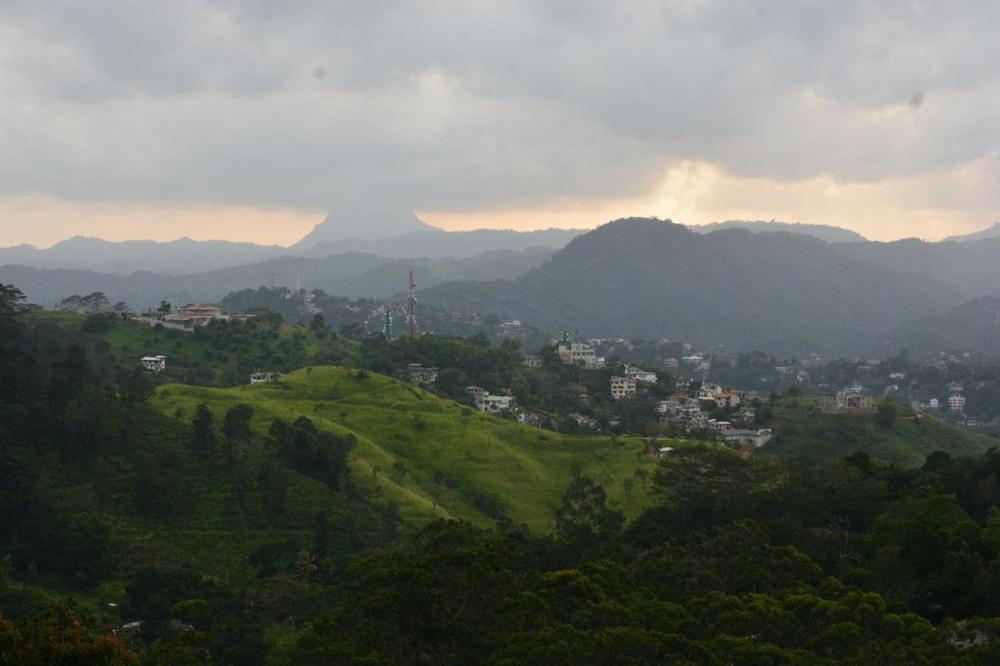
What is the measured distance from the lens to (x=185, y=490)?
39.8 metres

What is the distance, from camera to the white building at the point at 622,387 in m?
89.4

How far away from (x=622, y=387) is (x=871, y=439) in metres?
26.0

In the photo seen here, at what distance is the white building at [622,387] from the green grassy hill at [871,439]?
1700cm

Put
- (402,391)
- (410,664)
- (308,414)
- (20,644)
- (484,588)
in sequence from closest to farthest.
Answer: (20,644) < (410,664) < (484,588) < (308,414) < (402,391)

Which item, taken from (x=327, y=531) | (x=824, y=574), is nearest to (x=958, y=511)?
(x=824, y=574)

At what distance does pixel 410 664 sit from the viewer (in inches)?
793

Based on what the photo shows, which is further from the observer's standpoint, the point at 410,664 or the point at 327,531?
the point at 327,531

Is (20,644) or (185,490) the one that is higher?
(20,644)

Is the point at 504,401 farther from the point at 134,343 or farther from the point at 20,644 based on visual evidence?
the point at 20,644

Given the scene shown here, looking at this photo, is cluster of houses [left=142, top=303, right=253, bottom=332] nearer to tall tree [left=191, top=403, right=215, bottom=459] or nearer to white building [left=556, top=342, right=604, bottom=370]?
white building [left=556, top=342, right=604, bottom=370]

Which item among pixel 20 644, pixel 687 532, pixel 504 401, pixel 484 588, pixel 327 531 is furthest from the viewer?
pixel 504 401

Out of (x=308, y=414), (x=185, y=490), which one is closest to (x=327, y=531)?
(x=185, y=490)

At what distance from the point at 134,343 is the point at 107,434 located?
1530 inches

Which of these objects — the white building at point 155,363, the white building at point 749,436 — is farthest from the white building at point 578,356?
the white building at point 155,363
